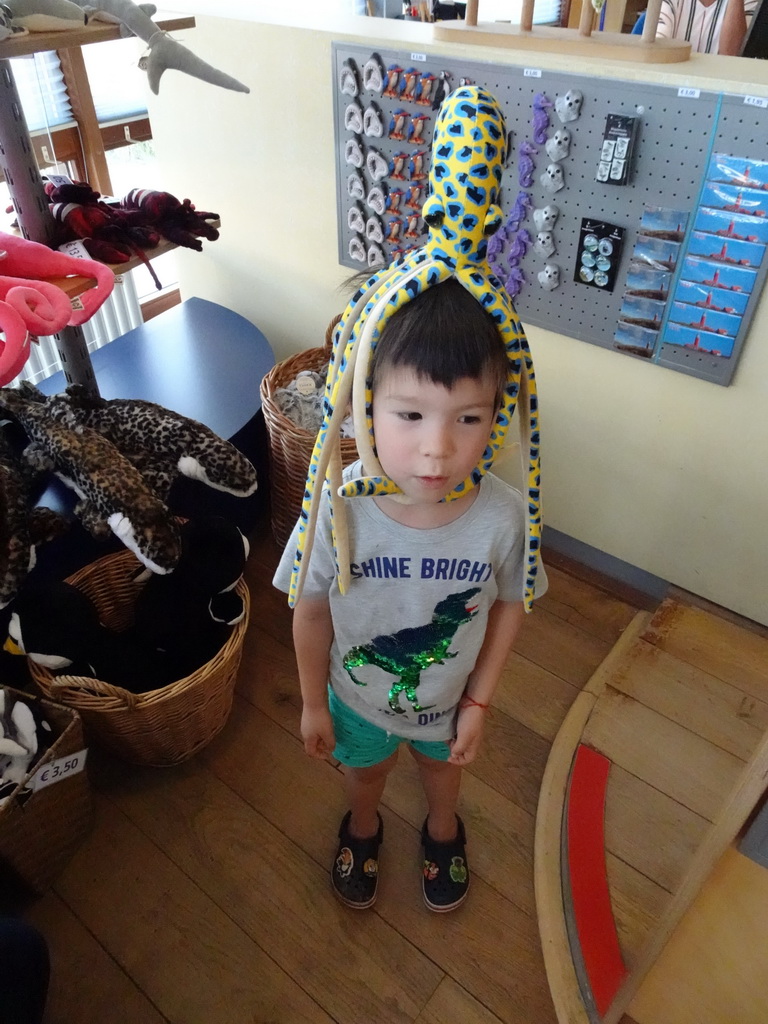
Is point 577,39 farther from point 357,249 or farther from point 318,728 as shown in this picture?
point 318,728

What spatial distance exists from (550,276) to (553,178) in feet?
0.65

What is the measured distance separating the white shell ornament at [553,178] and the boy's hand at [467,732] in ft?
3.52

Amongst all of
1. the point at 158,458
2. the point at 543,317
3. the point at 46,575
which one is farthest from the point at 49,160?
the point at 543,317

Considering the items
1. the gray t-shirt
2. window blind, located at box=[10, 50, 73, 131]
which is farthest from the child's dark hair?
window blind, located at box=[10, 50, 73, 131]

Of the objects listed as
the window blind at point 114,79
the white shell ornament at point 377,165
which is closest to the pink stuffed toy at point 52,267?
the white shell ornament at point 377,165

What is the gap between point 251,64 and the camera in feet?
5.92

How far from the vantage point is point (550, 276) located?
1546 mm

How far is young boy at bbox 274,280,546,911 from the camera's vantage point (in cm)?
68

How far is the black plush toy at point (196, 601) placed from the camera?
4.47ft

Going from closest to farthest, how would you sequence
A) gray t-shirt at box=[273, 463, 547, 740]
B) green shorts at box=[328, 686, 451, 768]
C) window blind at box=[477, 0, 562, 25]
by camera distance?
gray t-shirt at box=[273, 463, 547, 740] < green shorts at box=[328, 686, 451, 768] < window blind at box=[477, 0, 562, 25]

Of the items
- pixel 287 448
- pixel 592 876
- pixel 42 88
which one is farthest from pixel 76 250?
pixel 592 876

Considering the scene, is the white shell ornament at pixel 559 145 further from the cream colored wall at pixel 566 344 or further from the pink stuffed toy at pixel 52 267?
the pink stuffed toy at pixel 52 267

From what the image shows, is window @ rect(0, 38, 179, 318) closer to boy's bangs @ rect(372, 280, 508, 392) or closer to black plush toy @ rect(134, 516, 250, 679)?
black plush toy @ rect(134, 516, 250, 679)

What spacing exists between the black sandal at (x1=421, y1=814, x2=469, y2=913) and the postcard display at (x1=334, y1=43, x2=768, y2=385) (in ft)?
3.50
